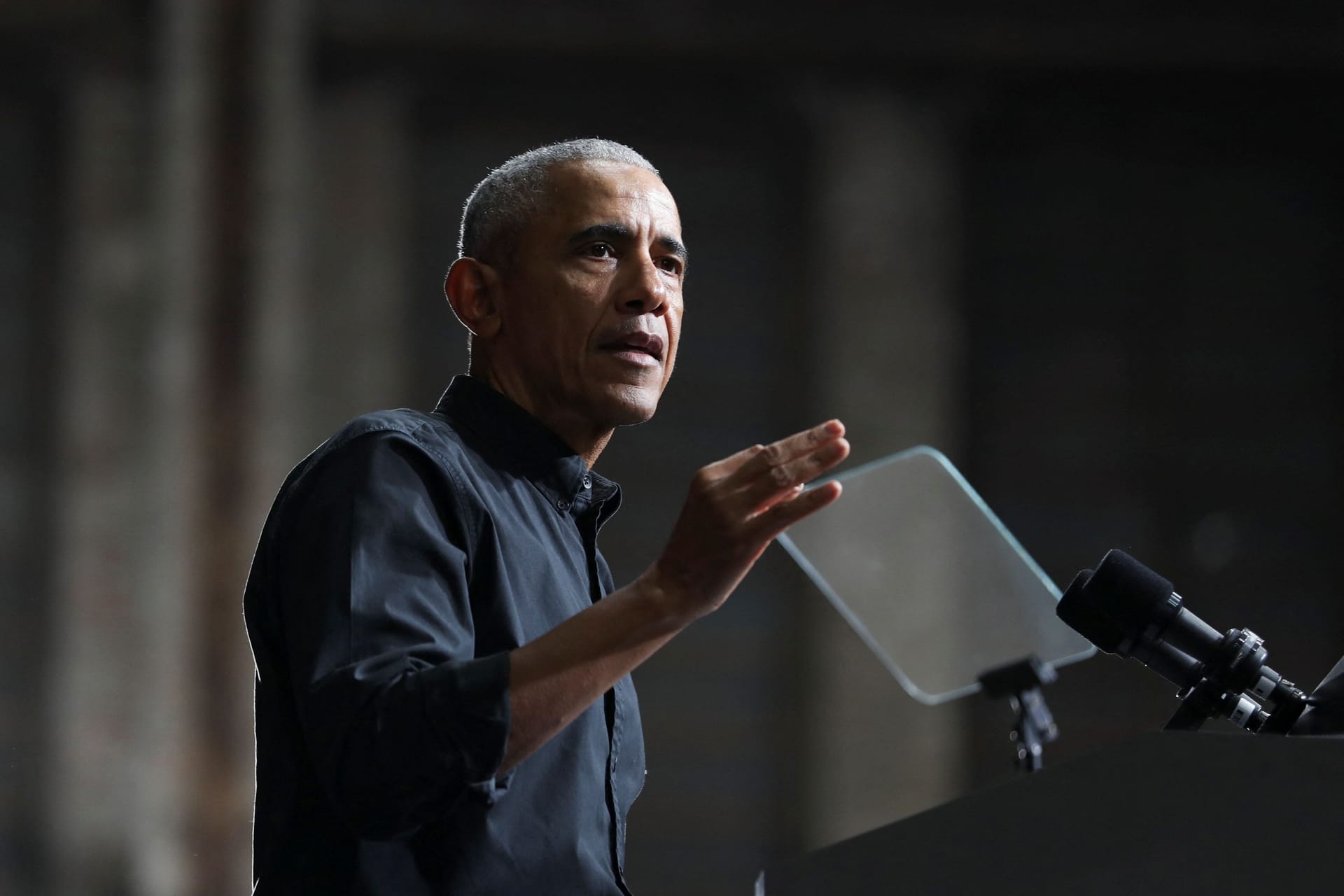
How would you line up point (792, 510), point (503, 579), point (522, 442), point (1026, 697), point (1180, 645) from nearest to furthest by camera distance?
point (792, 510) < point (1180, 645) < point (503, 579) < point (522, 442) < point (1026, 697)

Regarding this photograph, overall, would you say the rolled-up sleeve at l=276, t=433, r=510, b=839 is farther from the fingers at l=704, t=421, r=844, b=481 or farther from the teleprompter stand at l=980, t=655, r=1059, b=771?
the teleprompter stand at l=980, t=655, r=1059, b=771

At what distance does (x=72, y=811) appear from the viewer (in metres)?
3.71

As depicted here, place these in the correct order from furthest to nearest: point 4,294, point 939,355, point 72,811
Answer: point 939,355 < point 4,294 < point 72,811

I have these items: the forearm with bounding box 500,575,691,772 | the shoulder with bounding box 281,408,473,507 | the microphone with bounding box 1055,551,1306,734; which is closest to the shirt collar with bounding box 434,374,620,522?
the shoulder with bounding box 281,408,473,507

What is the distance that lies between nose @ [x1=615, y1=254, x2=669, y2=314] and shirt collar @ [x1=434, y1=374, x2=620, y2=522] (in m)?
0.14

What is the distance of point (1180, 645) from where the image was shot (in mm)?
961

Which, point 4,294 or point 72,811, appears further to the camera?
point 4,294

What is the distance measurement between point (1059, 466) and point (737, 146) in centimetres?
143

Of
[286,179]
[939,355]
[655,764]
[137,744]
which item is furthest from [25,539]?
[939,355]

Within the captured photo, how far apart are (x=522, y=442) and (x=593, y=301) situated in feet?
0.49

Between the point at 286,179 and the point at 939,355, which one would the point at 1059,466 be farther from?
the point at 286,179

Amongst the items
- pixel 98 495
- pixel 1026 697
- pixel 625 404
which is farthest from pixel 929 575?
pixel 98 495

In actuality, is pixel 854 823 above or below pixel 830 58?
below

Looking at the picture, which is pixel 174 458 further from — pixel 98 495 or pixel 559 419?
pixel 559 419
